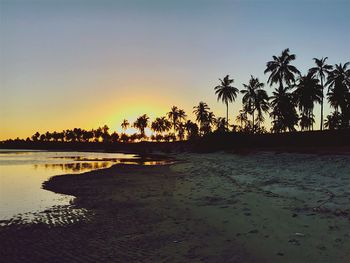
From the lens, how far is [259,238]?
25.3ft

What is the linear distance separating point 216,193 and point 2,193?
11.5 meters

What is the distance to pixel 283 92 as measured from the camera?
74938 millimetres

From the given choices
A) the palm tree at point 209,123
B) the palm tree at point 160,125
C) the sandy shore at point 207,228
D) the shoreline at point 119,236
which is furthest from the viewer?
the palm tree at point 160,125

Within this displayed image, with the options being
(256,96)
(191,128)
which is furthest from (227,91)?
(191,128)

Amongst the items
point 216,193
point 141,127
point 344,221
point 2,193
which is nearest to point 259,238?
point 344,221

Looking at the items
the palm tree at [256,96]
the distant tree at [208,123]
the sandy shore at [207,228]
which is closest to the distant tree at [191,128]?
the distant tree at [208,123]

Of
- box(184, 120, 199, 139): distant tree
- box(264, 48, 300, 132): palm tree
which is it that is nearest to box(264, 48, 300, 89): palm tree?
box(264, 48, 300, 132): palm tree

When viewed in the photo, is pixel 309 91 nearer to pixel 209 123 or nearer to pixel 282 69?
pixel 282 69

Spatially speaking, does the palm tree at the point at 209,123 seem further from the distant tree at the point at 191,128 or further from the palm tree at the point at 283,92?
the palm tree at the point at 283,92

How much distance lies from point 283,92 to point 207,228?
70.9m

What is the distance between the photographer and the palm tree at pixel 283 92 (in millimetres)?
65312

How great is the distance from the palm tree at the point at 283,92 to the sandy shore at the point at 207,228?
53.9 m

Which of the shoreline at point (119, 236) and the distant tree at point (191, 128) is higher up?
the distant tree at point (191, 128)

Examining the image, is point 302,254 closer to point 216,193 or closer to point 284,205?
point 284,205
